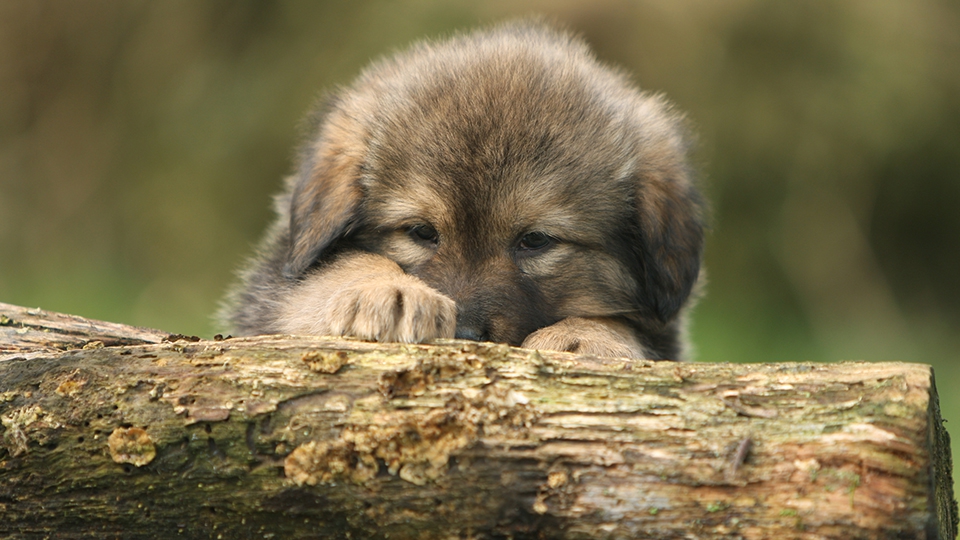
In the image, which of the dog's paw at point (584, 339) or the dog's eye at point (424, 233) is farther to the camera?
the dog's eye at point (424, 233)

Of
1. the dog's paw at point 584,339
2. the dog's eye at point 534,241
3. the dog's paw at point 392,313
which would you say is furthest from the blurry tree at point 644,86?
the dog's paw at point 392,313

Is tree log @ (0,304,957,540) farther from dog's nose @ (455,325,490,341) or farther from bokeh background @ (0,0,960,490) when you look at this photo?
bokeh background @ (0,0,960,490)

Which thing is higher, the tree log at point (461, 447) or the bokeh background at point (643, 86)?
the bokeh background at point (643, 86)

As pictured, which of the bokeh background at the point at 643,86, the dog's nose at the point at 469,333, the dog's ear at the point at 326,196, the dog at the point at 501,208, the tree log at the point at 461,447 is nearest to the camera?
the tree log at the point at 461,447

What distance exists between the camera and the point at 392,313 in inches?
101

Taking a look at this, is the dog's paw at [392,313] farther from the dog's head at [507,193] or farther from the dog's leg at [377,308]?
the dog's head at [507,193]

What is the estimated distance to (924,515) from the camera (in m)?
1.82

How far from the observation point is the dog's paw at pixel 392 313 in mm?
2525

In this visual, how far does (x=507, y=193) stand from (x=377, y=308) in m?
0.78

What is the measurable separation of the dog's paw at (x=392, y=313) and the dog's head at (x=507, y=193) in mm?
271

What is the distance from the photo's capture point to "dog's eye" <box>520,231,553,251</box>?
Result: 3268 mm

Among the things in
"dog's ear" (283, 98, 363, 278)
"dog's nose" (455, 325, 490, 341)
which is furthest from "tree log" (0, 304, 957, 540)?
"dog's ear" (283, 98, 363, 278)

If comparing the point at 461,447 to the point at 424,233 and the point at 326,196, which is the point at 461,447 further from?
the point at 326,196

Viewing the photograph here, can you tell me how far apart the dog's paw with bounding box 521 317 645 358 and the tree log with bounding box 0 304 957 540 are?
749 mm
